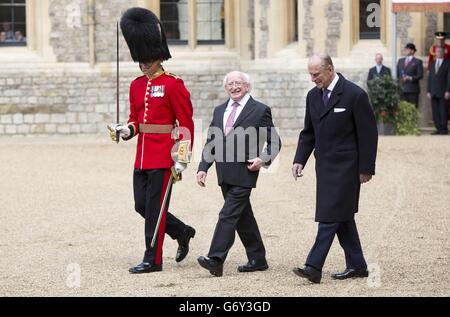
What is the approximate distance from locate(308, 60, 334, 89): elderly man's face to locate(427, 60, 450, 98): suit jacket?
1157 cm

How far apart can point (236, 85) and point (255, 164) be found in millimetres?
522

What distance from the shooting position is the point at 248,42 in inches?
851

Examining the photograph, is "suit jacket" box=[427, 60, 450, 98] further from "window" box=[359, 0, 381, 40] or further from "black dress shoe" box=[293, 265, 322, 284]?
"black dress shoe" box=[293, 265, 322, 284]

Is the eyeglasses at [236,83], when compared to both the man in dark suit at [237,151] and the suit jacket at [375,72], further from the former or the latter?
the suit jacket at [375,72]

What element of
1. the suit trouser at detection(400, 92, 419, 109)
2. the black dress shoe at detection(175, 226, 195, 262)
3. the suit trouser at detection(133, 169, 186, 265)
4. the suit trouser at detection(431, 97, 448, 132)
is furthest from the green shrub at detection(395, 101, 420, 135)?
the suit trouser at detection(133, 169, 186, 265)

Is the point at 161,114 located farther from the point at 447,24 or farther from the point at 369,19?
the point at 447,24

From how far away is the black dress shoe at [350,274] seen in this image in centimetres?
848

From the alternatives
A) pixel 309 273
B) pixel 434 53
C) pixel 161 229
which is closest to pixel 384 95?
pixel 434 53

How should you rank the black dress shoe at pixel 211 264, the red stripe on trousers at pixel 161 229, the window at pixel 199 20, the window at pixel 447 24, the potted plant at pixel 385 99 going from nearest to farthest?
the black dress shoe at pixel 211 264 < the red stripe on trousers at pixel 161 229 < the potted plant at pixel 385 99 < the window at pixel 447 24 < the window at pixel 199 20

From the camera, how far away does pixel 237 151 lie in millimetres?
8812

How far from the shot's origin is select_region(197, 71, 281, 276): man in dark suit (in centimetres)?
876

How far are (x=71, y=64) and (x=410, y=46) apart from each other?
5.51 meters

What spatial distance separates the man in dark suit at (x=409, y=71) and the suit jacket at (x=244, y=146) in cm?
1122

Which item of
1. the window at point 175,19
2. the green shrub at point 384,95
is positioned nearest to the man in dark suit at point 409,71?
the green shrub at point 384,95
